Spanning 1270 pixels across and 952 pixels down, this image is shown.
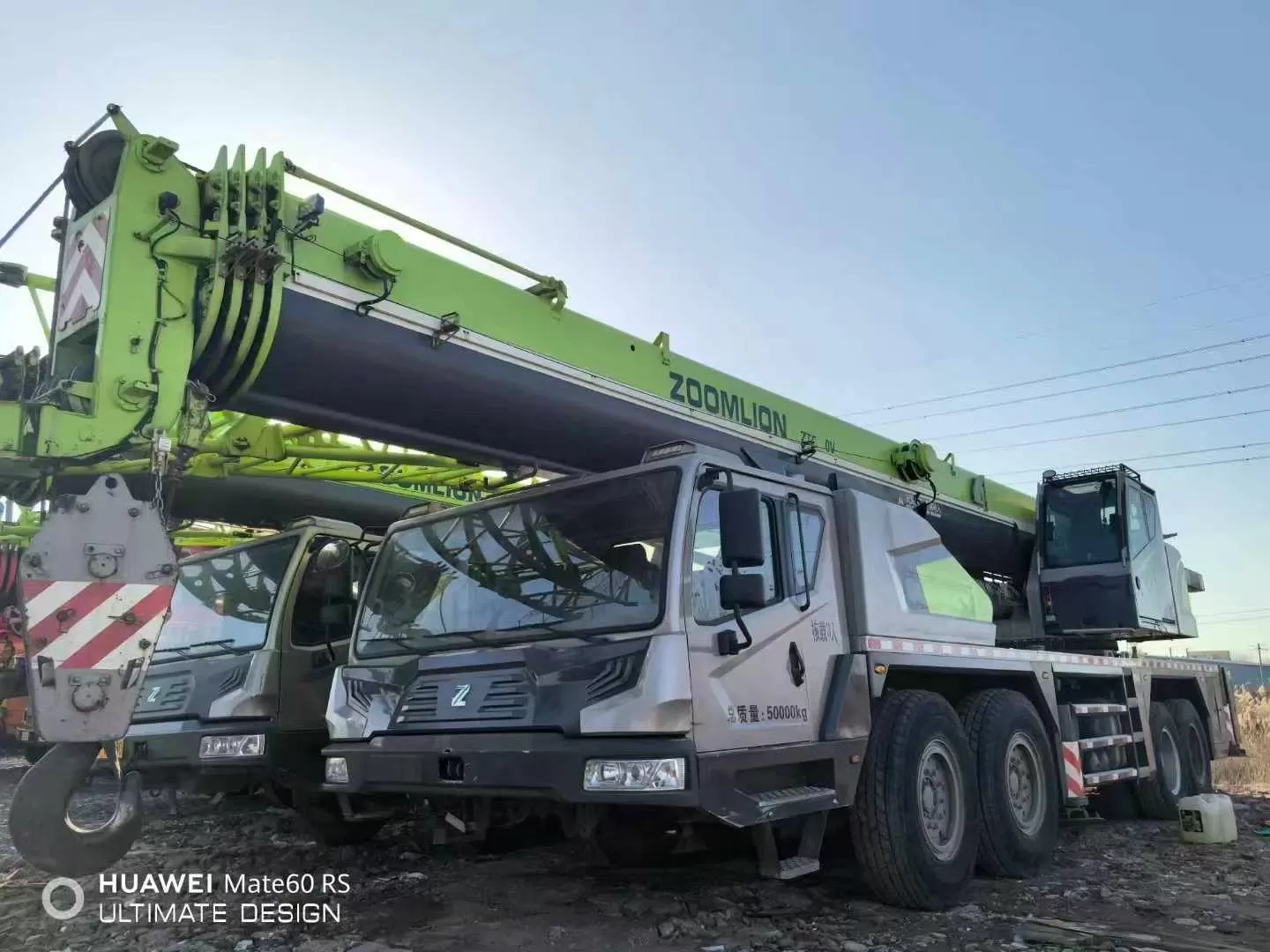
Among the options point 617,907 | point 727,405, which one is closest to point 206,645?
point 617,907

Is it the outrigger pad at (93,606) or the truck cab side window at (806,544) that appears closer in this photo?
the outrigger pad at (93,606)

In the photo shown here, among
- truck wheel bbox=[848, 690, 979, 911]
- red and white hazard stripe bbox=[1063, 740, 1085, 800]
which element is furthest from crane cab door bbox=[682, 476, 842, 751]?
red and white hazard stripe bbox=[1063, 740, 1085, 800]

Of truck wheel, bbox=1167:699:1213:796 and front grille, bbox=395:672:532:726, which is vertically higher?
front grille, bbox=395:672:532:726

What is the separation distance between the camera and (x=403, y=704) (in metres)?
4.48

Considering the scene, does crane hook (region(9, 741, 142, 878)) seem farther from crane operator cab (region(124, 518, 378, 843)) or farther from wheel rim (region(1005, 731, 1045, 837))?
→ wheel rim (region(1005, 731, 1045, 837))

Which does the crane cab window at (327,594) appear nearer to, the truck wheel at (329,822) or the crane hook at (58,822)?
the truck wheel at (329,822)

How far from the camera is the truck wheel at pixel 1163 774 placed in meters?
8.30

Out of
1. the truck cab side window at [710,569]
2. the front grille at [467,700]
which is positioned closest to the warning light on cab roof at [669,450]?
the truck cab side window at [710,569]

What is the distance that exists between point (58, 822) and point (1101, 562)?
8.04m

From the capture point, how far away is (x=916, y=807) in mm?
4695

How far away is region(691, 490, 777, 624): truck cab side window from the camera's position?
160 inches

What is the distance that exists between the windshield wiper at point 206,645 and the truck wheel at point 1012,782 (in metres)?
4.49

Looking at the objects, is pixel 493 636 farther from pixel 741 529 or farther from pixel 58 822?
pixel 58 822

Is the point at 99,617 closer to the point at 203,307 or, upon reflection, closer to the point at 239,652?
the point at 203,307
